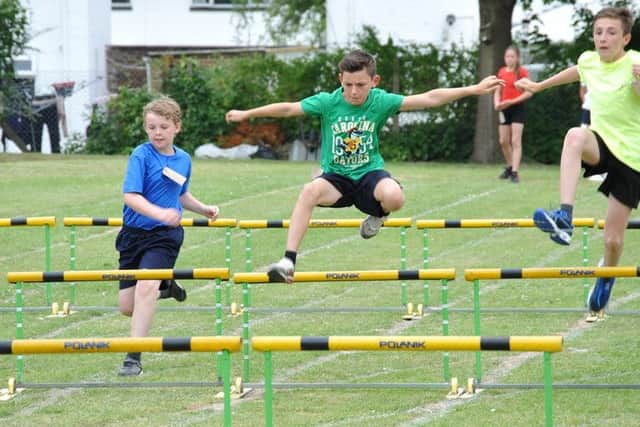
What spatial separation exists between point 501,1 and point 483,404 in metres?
17.4

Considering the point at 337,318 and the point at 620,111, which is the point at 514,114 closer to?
the point at 337,318

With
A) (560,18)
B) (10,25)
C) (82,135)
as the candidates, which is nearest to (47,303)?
(10,25)

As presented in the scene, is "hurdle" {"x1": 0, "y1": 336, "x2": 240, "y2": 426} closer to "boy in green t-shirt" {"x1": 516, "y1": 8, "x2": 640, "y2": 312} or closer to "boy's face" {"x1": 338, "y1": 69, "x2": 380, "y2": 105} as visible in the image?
"boy's face" {"x1": 338, "y1": 69, "x2": 380, "y2": 105}

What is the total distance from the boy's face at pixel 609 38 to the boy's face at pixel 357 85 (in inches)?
60.4

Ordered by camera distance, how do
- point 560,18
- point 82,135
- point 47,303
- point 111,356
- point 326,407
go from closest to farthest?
point 326,407 → point 111,356 → point 47,303 → point 82,135 → point 560,18

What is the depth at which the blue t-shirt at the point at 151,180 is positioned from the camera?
907 cm

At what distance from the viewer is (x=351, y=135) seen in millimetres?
8773

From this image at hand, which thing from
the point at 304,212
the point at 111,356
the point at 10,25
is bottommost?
the point at 111,356

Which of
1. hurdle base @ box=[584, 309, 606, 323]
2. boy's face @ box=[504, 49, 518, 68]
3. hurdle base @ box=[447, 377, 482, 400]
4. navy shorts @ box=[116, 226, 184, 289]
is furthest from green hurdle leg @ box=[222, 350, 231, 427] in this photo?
boy's face @ box=[504, 49, 518, 68]

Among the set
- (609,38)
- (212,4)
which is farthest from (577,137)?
(212,4)

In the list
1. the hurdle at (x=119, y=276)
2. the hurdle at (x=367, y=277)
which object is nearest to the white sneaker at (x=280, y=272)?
the hurdle at (x=367, y=277)

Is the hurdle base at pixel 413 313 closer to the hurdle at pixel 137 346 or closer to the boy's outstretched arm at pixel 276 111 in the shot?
the boy's outstretched arm at pixel 276 111

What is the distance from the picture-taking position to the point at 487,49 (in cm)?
2488

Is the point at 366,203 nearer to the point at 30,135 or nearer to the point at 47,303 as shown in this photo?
the point at 47,303
